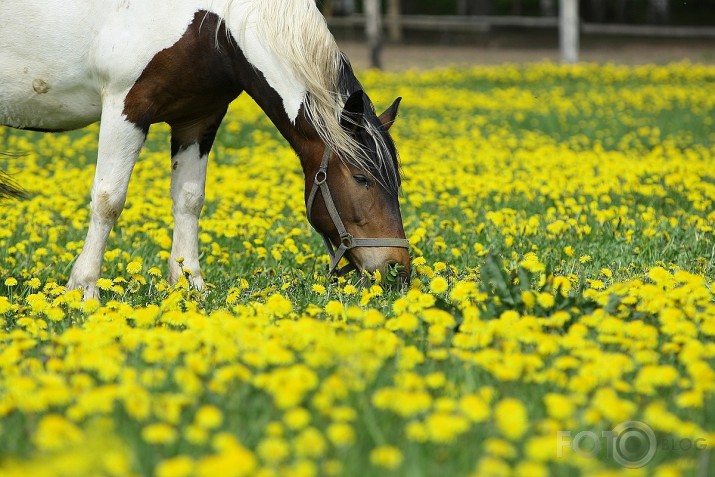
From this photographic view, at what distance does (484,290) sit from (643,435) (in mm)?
1277

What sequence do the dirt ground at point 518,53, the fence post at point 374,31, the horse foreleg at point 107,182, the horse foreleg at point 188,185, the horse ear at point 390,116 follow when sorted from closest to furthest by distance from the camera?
1. the horse ear at point 390,116
2. the horse foreleg at point 107,182
3. the horse foreleg at point 188,185
4. the fence post at point 374,31
5. the dirt ground at point 518,53

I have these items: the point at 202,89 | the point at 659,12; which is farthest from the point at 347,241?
the point at 659,12

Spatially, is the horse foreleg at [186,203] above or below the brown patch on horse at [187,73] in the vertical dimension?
below

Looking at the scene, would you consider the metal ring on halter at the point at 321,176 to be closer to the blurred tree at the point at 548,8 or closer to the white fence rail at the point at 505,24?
the white fence rail at the point at 505,24

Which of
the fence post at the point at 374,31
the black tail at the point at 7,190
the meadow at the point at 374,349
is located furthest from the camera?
the fence post at the point at 374,31

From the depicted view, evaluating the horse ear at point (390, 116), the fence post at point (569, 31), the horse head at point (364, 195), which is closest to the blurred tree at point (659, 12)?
the fence post at point (569, 31)

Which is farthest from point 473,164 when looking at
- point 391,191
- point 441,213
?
point 391,191

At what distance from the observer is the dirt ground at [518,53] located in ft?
78.9

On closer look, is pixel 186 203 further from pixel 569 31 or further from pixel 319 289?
pixel 569 31

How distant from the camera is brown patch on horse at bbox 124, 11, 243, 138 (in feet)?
14.9

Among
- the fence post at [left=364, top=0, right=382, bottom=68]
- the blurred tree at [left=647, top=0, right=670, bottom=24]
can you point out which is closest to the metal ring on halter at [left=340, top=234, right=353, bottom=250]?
the fence post at [left=364, top=0, right=382, bottom=68]

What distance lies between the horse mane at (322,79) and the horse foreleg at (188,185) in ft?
2.63

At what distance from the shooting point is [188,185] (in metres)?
5.18

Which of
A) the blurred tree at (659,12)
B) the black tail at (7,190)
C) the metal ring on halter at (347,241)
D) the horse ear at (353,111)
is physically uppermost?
the horse ear at (353,111)
